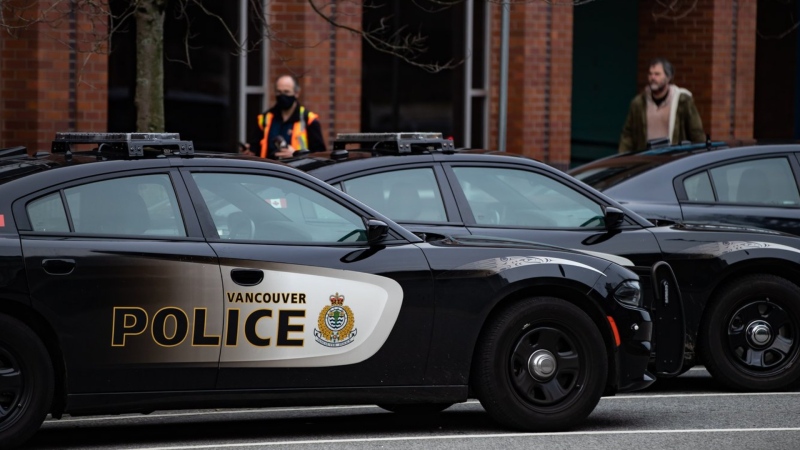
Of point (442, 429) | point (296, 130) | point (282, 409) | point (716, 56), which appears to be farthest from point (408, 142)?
point (716, 56)

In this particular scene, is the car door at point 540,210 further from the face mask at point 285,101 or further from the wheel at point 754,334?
the face mask at point 285,101

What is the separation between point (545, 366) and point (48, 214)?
253cm

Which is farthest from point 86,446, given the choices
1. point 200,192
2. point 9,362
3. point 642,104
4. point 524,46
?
point 524,46

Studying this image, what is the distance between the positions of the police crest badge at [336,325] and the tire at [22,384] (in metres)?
1.27

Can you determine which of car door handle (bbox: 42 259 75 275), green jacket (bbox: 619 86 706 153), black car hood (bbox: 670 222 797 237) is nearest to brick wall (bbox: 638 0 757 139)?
green jacket (bbox: 619 86 706 153)

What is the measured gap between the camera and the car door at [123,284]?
694 cm

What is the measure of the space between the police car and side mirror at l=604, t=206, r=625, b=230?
3.79 ft

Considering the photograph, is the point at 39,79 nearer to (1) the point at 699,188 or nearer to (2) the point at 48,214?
(1) the point at 699,188

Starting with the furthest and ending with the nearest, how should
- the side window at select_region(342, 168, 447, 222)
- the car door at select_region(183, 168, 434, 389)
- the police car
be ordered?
the side window at select_region(342, 168, 447, 222) < the car door at select_region(183, 168, 434, 389) < the police car

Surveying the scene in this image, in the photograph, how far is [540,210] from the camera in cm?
931

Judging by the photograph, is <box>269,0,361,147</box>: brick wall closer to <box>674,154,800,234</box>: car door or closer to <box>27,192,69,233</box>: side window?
<box>674,154,800,234</box>: car door

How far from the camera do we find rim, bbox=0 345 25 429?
22.5 feet

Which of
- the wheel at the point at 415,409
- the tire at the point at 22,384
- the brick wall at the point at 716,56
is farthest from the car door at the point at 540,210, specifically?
the brick wall at the point at 716,56

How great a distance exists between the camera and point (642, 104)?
14.8 meters
